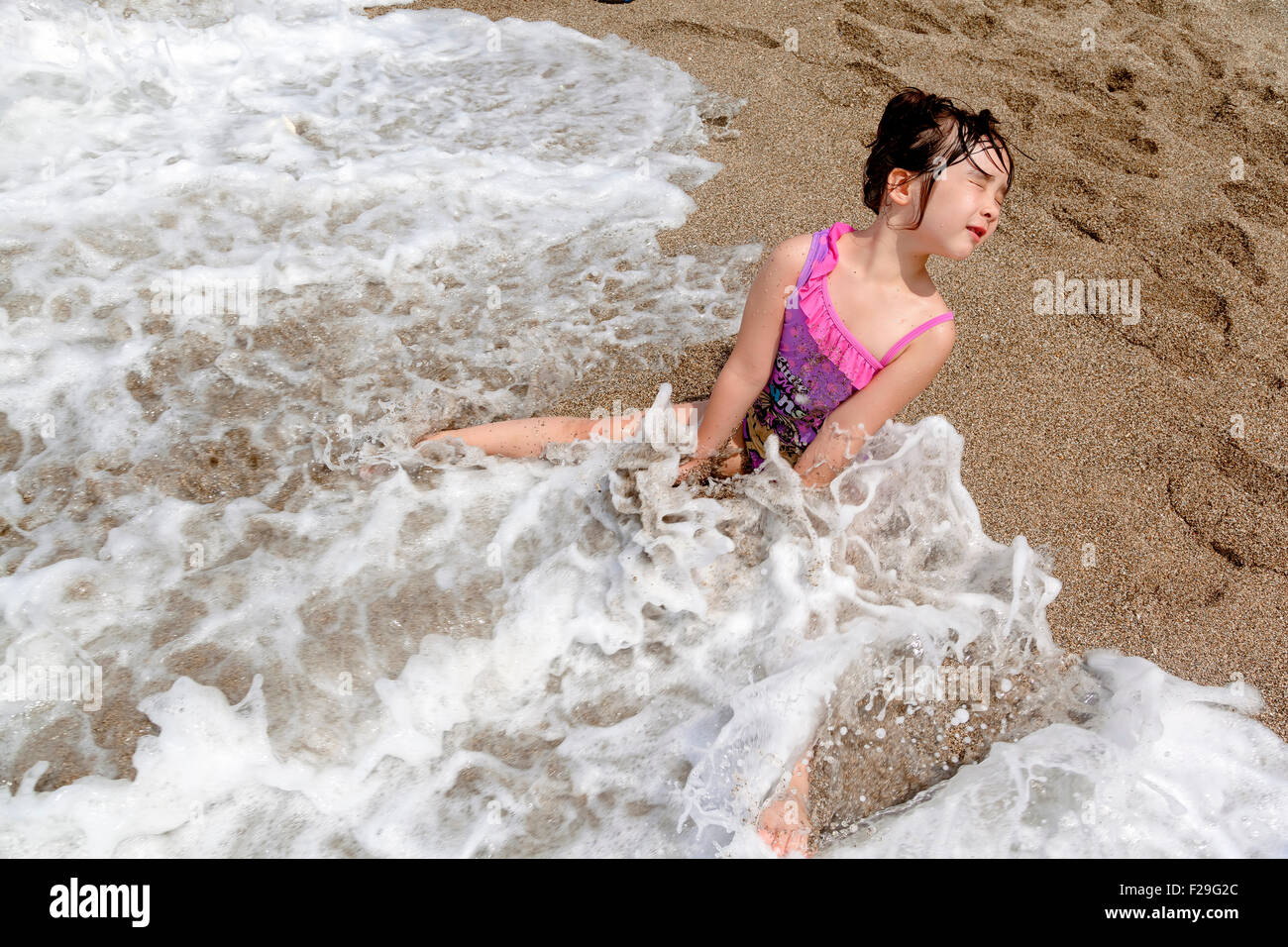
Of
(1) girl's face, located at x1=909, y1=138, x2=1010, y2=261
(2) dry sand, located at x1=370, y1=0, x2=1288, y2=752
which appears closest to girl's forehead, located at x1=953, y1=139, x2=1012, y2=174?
(1) girl's face, located at x1=909, y1=138, x2=1010, y2=261

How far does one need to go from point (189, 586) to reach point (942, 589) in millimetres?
2075

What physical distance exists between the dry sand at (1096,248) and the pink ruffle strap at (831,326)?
0.75m

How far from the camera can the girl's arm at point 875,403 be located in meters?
2.23

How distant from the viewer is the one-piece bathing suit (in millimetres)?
2299

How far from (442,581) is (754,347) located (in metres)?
1.10

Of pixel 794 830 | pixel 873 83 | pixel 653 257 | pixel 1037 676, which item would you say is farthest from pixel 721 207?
pixel 794 830

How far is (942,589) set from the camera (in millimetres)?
2463

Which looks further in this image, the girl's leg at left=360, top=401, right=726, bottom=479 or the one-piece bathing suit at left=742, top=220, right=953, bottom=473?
the girl's leg at left=360, top=401, right=726, bottom=479

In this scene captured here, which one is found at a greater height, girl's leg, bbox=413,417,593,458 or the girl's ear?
the girl's ear

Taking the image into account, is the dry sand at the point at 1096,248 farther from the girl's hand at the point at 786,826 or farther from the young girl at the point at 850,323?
the girl's hand at the point at 786,826

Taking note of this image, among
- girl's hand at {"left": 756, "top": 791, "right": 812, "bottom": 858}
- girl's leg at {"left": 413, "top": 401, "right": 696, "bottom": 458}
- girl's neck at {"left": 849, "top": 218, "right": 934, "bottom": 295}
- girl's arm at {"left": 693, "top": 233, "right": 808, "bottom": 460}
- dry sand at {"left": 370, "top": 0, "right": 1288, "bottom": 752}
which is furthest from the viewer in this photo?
girl's leg at {"left": 413, "top": 401, "right": 696, "bottom": 458}

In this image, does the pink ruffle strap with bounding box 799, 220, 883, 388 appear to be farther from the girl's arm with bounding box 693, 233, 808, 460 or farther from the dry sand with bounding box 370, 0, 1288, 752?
the dry sand with bounding box 370, 0, 1288, 752
